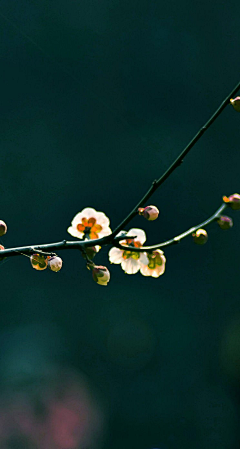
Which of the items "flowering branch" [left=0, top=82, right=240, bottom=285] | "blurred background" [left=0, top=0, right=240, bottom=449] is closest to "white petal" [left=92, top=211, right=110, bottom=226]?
"flowering branch" [left=0, top=82, right=240, bottom=285]

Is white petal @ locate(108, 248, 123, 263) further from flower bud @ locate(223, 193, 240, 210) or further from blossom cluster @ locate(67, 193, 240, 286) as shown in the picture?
flower bud @ locate(223, 193, 240, 210)

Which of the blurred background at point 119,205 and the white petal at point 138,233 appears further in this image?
the blurred background at point 119,205

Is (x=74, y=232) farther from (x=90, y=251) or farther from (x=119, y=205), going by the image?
(x=119, y=205)

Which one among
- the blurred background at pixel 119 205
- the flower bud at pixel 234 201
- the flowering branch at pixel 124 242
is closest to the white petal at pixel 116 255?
the flowering branch at pixel 124 242

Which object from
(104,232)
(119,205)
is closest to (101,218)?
(104,232)

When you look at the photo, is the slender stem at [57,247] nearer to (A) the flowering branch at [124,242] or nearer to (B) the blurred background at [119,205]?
(A) the flowering branch at [124,242]

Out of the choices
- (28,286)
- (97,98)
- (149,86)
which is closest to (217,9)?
(149,86)
